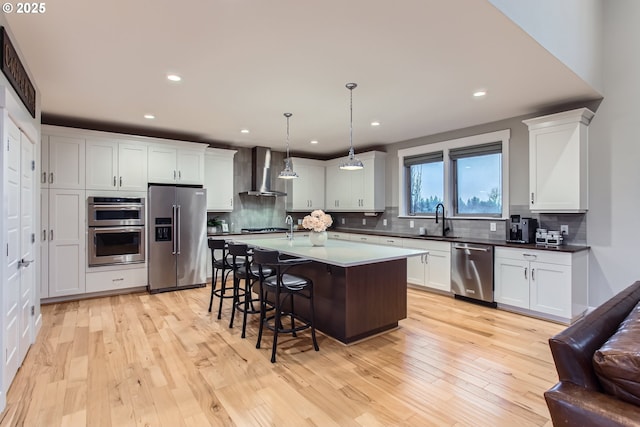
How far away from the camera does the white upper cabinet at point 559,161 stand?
12.4 ft

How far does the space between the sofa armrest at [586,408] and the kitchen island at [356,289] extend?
1.77 meters

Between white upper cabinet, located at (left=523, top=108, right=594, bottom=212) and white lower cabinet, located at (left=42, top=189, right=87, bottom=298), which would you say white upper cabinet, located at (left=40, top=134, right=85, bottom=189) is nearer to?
white lower cabinet, located at (left=42, top=189, right=87, bottom=298)

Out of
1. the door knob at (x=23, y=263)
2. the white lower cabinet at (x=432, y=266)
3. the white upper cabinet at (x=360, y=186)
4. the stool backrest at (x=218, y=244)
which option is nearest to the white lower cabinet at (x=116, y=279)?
the stool backrest at (x=218, y=244)

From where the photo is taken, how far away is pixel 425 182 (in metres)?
5.84

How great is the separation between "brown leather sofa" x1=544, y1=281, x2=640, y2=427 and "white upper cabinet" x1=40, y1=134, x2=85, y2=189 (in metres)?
5.58

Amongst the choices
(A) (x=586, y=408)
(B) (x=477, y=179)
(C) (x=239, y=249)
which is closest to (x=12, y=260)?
(C) (x=239, y=249)

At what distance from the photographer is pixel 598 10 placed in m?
3.77

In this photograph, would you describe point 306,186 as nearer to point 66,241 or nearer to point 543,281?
point 66,241

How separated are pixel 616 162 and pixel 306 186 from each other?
16.7ft

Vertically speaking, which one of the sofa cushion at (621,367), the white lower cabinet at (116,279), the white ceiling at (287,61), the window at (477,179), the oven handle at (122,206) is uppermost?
the white ceiling at (287,61)

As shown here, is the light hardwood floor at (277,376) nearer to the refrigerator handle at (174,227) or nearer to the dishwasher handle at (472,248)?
the dishwasher handle at (472,248)

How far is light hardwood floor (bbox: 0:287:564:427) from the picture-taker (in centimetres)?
209

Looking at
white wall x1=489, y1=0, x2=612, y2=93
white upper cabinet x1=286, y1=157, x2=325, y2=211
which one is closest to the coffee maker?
white wall x1=489, y1=0, x2=612, y2=93

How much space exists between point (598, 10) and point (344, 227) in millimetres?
5345
